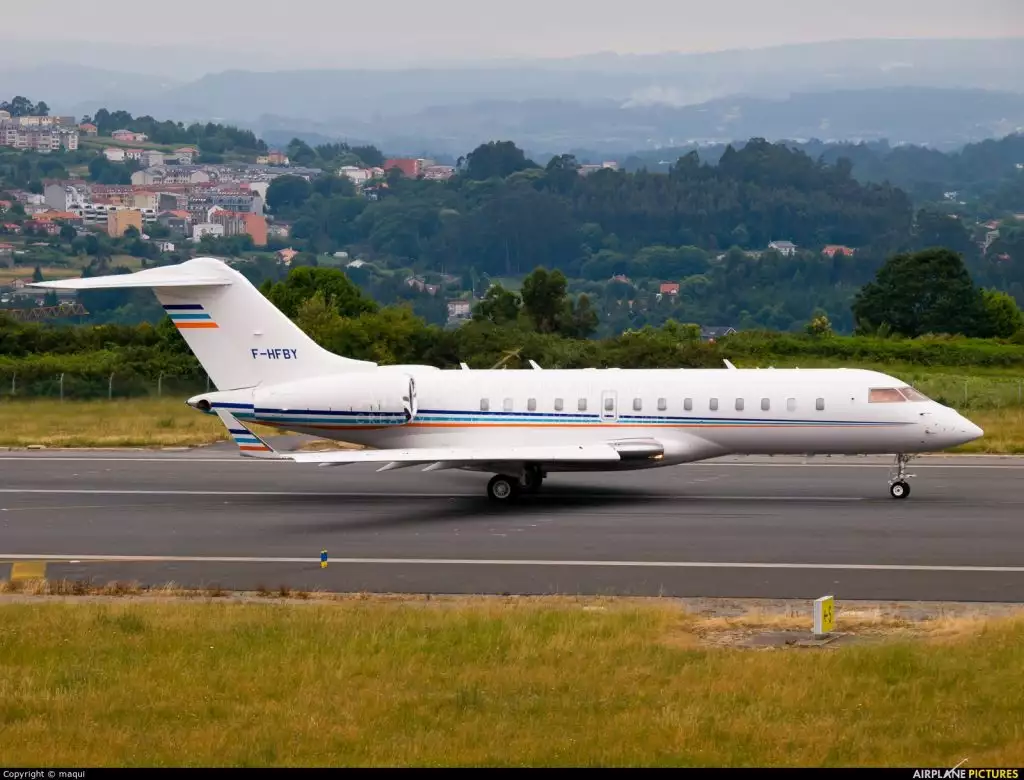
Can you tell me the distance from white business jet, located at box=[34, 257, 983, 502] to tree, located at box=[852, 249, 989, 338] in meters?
57.8

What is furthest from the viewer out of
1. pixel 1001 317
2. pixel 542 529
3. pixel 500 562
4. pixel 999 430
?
pixel 1001 317

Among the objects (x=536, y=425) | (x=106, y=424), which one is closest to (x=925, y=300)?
(x=106, y=424)

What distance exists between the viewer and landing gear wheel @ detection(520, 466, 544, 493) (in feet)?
107

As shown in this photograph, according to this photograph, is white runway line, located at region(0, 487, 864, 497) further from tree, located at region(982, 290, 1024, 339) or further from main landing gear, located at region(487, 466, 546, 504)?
tree, located at region(982, 290, 1024, 339)

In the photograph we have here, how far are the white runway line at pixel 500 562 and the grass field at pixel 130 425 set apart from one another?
17333 millimetres

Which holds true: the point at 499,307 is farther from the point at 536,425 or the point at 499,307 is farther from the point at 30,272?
the point at 30,272

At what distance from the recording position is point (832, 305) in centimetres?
16912

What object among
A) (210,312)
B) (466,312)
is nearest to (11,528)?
(210,312)

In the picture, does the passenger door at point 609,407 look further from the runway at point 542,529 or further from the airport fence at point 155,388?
the airport fence at point 155,388

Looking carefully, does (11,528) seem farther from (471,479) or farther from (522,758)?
(522,758)

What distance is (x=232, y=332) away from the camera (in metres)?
33.2

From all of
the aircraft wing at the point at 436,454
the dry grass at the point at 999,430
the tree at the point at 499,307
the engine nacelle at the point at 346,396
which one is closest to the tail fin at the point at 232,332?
the engine nacelle at the point at 346,396

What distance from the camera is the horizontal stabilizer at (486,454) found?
3000 centimetres

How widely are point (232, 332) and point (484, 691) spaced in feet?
61.3
